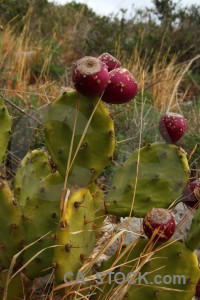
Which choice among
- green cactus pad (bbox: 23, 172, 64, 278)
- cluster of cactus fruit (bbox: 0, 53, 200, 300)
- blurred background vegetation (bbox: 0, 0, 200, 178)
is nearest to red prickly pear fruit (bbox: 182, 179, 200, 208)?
cluster of cactus fruit (bbox: 0, 53, 200, 300)

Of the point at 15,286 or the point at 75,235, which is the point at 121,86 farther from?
the point at 15,286

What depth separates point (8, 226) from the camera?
1358mm

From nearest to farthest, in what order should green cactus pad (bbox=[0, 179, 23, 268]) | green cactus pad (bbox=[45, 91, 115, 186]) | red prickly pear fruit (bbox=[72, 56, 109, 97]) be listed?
red prickly pear fruit (bbox=[72, 56, 109, 97]), green cactus pad (bbox=[45, 91, 115, 186]), green cactus pad (bbox=[0, 179, 23, 268])

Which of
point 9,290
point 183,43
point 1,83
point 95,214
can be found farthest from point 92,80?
point 183,43

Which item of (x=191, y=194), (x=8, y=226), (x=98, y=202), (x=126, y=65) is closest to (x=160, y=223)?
(x=191, y=194)

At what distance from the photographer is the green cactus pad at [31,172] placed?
66.8 inches

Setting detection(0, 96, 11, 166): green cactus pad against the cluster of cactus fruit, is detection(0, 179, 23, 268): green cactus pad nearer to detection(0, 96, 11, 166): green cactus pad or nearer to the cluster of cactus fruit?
the cluster of cactus fruit

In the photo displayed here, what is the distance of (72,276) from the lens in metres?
1.19

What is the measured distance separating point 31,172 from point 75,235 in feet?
1.94

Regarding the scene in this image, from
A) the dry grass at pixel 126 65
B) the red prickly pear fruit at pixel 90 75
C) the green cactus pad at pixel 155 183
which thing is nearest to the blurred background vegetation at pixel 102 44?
the dry grass at pixel 126 65

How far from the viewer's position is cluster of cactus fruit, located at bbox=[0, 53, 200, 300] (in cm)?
117

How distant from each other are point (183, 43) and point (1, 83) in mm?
3242

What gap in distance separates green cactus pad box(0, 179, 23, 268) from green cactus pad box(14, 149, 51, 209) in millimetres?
306

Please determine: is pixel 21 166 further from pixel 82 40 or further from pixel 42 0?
pixel 42 0
